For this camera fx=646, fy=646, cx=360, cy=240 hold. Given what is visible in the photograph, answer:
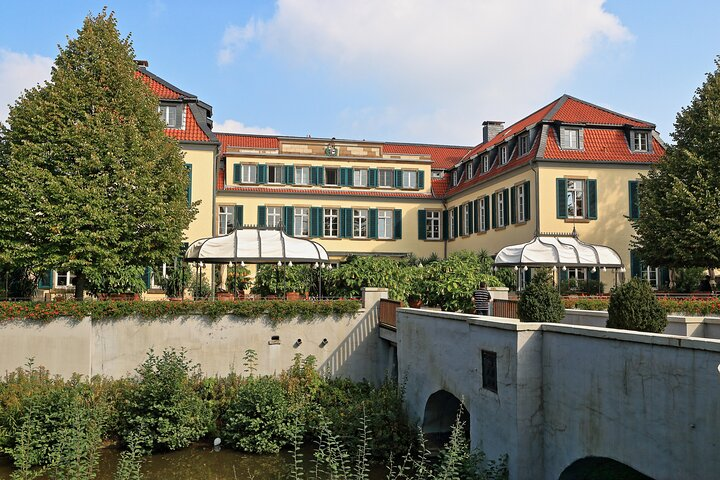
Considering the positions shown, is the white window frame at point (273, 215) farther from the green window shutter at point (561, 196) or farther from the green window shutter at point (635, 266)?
the green window shutter at point (635, 266)

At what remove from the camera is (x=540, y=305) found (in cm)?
1235

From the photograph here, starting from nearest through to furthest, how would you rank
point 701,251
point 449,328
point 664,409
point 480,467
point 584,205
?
1. point 664,409
2. point 480,467
3. point 449,328
4. point 701,251
5. point 584,205

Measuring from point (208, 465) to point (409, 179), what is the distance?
73.9 feet

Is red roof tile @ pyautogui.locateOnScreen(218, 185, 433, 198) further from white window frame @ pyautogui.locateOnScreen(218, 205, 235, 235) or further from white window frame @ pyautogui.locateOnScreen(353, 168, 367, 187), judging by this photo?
white window frame @ pyautogui.locateOnScreen(218, 205, 235, 235)

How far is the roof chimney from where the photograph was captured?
38.9 m

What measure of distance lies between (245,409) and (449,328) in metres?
6.10

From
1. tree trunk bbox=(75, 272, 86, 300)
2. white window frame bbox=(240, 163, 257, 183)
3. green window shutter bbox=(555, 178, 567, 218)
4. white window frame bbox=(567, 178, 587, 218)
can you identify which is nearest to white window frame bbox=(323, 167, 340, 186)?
white window frame bbox=(240, 163, 257, 183)

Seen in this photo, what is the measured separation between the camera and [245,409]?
51.9 ft

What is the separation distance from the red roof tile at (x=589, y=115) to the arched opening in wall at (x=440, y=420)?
16.5 m

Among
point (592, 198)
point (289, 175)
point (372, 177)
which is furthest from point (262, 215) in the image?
point (592, 198)

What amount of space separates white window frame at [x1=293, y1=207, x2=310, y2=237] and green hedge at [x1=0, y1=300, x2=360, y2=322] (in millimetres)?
14322

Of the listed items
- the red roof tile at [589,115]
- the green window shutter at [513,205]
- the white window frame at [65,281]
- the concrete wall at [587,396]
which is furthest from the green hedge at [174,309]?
the red roof tile at [589,115]

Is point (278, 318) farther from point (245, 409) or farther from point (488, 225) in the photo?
point (488, 225)

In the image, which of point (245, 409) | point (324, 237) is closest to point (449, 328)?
point (245, 409)
